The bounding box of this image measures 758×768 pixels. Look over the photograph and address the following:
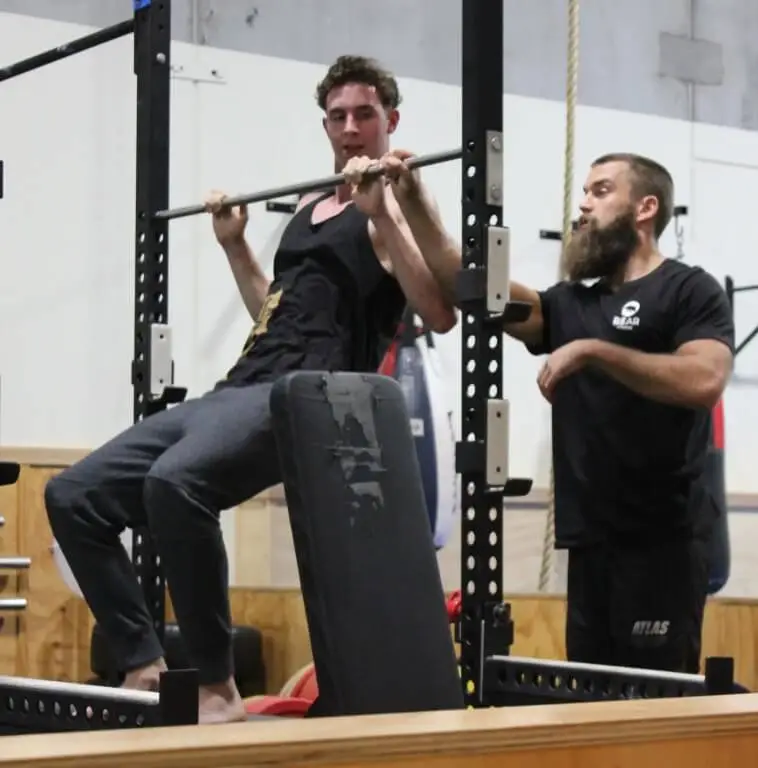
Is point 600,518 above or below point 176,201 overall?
below

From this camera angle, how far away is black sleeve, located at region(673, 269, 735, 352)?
9.23ft

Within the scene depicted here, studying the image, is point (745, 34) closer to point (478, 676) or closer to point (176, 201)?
point (176, 201)

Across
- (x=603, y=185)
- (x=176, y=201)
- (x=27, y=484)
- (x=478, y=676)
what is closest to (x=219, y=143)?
(x=176, y=201)

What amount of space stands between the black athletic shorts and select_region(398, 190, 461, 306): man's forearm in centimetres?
62

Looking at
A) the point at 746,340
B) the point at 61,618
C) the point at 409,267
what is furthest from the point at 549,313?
the point at 746,340

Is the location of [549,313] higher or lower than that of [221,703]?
higher

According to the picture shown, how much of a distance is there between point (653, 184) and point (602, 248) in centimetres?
21

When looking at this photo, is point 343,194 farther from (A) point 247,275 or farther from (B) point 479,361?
(B) point 479,361

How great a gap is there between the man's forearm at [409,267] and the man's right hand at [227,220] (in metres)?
0.56

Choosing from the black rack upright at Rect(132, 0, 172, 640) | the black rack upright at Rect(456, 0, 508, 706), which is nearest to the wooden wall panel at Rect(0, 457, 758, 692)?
the black rack upright at Rect(132, 0, 172, 640)

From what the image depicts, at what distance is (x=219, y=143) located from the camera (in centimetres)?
497

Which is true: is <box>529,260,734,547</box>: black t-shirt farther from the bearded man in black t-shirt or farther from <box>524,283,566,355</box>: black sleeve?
<box>524,283,566,355</box>: black sleeve

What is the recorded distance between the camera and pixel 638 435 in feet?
9.20

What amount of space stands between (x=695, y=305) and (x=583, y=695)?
2.64 feet
